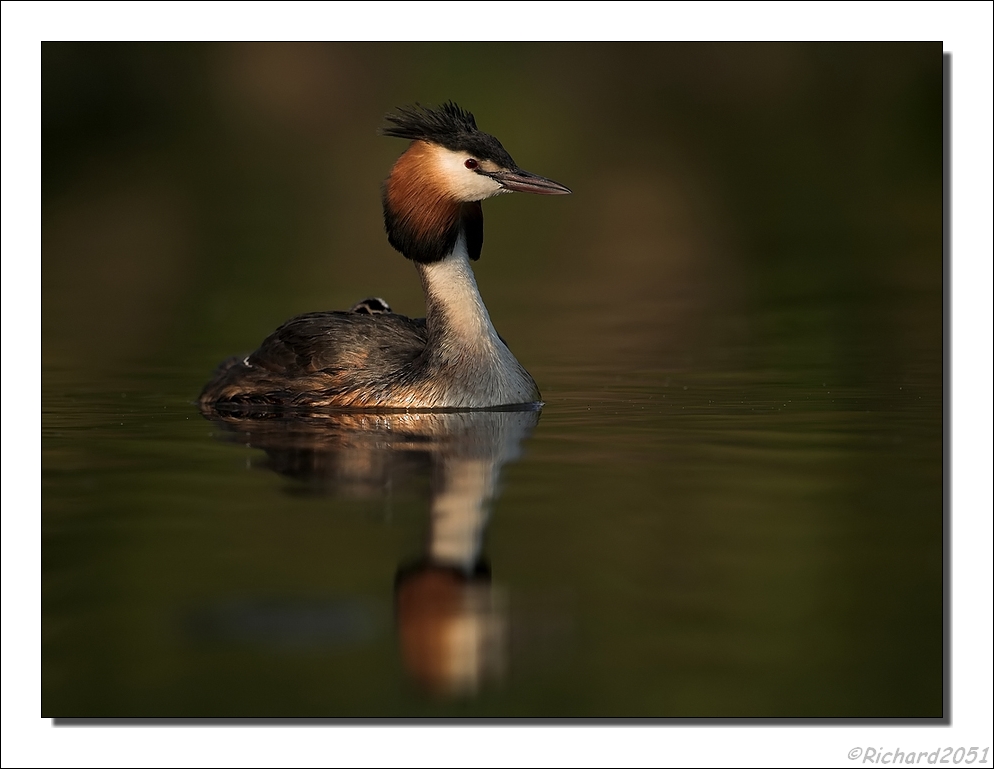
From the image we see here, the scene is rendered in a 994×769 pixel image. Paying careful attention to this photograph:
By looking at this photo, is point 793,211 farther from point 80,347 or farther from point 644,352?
point 80,347

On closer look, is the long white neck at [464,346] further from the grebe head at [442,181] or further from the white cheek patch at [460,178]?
the white cheek patch at [460,178]

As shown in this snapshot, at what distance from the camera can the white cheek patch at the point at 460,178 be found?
1047cm

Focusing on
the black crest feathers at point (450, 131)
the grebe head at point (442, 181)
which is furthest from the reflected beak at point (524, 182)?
the black crest feathers at point (450, 131)

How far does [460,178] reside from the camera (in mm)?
10516

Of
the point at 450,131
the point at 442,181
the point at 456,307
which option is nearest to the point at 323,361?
the point at 456,307

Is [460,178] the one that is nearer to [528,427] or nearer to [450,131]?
[450,131]

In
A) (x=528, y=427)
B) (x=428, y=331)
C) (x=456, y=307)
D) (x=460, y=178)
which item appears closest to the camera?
(x=528, y=427)

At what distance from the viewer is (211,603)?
5.91 metres

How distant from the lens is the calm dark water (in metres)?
5.35

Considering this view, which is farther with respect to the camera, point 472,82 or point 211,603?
point 472,82

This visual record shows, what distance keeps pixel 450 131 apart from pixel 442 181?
0.35 m

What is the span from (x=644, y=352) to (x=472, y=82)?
248 inches

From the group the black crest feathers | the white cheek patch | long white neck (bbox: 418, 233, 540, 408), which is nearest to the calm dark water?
long white neck (bbox: 418, 233, 540, 408)

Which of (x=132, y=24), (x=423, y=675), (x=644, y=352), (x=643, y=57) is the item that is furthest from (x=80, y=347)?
(x=643, y=57)
